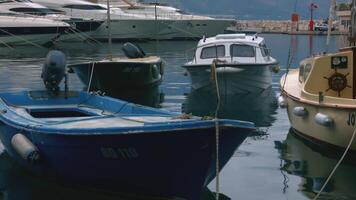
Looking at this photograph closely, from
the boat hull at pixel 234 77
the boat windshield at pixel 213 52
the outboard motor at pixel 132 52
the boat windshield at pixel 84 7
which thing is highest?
the boat windshield at pixel 84 7

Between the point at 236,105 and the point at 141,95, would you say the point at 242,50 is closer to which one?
the point at 236,105

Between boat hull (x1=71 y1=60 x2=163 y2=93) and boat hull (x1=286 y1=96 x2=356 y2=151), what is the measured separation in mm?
8893

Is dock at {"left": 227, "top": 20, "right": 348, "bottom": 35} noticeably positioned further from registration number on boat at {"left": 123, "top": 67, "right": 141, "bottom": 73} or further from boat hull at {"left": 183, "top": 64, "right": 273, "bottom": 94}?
boat hull at {"left": 183, "top": 64, "right": 273, "bottom": 94}

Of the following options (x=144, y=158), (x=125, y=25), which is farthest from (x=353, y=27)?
(x=125, y=25)

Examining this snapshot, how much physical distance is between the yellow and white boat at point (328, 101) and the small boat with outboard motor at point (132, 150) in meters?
2.97

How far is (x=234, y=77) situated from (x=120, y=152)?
12.1 meters

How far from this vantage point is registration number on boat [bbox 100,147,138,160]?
911cm

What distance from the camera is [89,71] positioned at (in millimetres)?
21844

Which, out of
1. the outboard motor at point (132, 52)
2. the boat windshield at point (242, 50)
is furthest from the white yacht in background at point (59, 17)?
the boat windshield at point (242, 50)

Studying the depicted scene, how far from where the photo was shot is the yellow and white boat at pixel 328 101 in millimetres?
11773

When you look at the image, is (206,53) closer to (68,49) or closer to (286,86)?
(286,86)

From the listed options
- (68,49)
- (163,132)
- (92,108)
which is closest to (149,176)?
(163,132)

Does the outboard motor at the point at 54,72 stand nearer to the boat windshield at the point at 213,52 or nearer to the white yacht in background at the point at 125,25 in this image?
the boat windshield at the point at 213,52

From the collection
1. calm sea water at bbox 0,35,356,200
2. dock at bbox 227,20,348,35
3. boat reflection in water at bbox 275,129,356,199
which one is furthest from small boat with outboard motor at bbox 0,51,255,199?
dock at bbox 227,20,348,35
